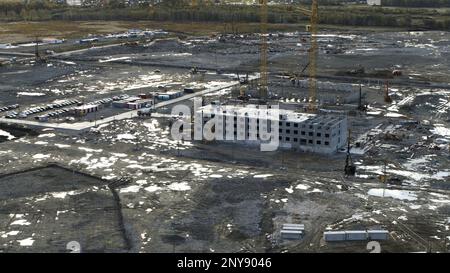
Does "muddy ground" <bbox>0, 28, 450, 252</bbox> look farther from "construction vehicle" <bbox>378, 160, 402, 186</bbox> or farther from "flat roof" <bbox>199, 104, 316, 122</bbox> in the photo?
"flat roof" <bbox>199, 104, 316, 122</bbox>

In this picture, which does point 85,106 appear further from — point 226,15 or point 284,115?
point 226,15

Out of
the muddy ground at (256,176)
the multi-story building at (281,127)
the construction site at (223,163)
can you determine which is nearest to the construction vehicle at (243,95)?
the construction site at (223,163)

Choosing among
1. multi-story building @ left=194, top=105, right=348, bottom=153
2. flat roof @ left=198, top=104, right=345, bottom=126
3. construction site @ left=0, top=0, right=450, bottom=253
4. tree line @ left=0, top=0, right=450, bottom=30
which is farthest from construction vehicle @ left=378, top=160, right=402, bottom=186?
tree line @ left=0, top=0, right=450, bottom=30

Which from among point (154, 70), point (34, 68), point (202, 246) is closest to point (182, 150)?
point (202, 246)

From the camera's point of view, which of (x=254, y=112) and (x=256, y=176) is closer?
(x=256, y=176)

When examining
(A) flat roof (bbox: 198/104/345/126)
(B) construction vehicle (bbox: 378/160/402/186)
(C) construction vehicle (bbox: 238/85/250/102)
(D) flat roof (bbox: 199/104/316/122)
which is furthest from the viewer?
(C) construction vehicle (bbox: 238/85/250/102)

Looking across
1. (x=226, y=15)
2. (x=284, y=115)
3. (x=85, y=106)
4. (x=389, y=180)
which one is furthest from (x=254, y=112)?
(x=226, y=15)
